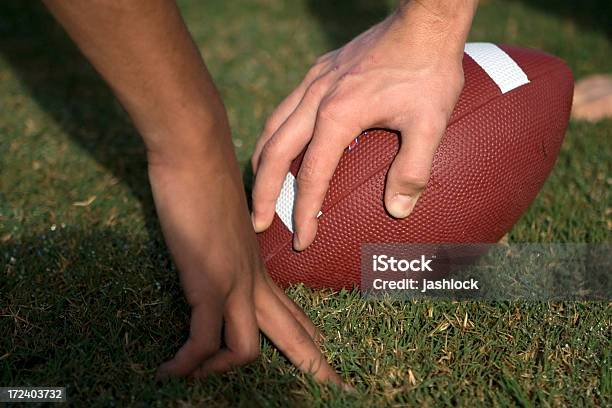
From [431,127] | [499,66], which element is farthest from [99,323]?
[499,66]

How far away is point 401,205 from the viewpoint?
6.77 ft

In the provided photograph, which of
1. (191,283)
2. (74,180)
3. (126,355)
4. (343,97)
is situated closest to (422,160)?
(343,97)

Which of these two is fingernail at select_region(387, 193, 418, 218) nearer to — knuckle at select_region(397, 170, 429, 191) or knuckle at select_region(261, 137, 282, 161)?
knuckle at select_region(397, 170, 429, 191)

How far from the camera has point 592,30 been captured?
5309 mm

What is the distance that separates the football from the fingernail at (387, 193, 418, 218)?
36 millimetres

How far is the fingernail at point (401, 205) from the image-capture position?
6.75 ft

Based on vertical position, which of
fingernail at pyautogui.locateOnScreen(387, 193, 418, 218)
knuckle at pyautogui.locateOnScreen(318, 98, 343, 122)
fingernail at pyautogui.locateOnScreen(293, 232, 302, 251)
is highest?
knuckle at pyautogui.locateOnScreen(318, 98, 343, 122)

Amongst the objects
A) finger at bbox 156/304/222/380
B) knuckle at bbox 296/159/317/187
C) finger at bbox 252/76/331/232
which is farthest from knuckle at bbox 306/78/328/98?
finger at bbox 156/304/222/380

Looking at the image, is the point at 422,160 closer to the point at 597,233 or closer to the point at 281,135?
the point at 281,135

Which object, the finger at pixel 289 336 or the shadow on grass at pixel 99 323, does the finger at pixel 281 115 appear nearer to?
the shadow on grass at pixel 99 323

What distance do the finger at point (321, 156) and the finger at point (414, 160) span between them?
135 mm

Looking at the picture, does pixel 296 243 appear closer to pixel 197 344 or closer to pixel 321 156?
pixel 321 156

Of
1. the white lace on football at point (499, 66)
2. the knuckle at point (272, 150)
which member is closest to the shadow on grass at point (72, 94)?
the knuckle at point (272, 150)

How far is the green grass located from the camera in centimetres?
182
